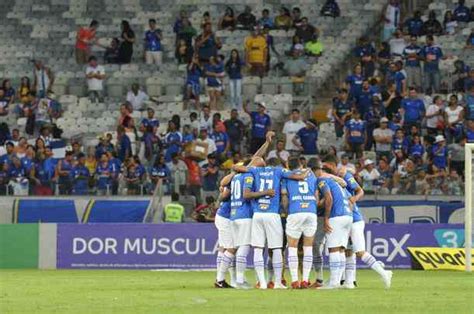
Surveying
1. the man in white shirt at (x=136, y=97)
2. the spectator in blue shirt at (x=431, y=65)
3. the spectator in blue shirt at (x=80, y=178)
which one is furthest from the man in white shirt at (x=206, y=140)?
the spectator in blue shirt at (x=431, y=65)

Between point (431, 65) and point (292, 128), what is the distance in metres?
4.53

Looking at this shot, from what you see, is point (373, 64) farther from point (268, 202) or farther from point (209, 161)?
point (268, 202)

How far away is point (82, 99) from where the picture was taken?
44531mm

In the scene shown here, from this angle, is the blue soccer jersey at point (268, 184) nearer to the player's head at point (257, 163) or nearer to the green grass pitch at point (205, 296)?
the player's head at point (257, 163)

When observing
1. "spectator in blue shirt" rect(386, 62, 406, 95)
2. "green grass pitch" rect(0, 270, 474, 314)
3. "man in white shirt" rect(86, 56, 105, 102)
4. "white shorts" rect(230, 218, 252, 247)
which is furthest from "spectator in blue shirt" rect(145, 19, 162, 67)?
"white shorts" rect(230, 218, 252, 247)

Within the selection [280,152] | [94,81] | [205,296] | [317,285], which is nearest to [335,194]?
[317,285]

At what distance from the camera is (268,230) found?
2403 centimetres

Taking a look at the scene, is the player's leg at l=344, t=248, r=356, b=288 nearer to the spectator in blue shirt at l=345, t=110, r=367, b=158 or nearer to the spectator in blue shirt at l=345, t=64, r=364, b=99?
the spectator in blue shirt at l=345, t=110, r=367, b=158

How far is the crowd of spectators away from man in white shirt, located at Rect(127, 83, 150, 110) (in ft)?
0.10

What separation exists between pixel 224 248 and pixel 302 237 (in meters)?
1.33

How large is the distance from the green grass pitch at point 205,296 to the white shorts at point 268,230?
988 millimetres

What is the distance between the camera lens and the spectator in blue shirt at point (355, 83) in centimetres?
4050

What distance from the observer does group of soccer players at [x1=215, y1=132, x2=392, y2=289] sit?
2397 centimetres

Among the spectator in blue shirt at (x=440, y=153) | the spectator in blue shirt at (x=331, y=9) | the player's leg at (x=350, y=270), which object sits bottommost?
the player's leg at (x=350, y=270)
